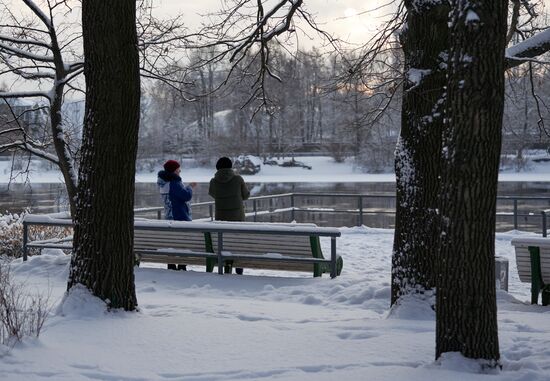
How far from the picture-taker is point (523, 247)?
934cm

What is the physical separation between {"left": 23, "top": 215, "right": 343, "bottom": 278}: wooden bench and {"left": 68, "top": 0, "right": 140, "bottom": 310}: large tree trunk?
300cm

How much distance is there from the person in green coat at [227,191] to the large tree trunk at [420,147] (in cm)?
470

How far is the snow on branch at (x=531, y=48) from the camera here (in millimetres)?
7891

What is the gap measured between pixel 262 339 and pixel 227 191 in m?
6.08

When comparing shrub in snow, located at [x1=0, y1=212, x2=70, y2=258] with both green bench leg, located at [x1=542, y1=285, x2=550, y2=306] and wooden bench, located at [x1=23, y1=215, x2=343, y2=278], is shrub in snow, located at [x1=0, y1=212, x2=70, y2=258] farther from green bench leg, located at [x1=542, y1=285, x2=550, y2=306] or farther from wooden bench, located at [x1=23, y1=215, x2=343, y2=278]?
green bench leg, located at [x1=542, y1=285, x2=550, y2=306]

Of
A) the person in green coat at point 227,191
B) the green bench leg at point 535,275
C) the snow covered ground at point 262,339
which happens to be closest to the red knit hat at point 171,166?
the person in green coat at point 227,191

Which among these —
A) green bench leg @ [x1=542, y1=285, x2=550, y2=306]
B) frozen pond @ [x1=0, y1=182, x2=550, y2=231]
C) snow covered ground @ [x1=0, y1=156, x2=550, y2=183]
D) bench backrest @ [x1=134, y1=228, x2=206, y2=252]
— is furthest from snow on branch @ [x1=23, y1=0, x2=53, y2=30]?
snow covered ground @ [x1=0, y1=156, x2=550, y2=183]

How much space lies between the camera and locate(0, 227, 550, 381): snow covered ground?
17.6ft

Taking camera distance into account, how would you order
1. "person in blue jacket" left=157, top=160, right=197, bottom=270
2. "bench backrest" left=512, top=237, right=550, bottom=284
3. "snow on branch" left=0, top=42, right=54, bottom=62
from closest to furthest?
"bench backrest" left=512, top=237, right=550, bottom=284 → "person in blue jacket" left=157, top=160, right=197, bottom=270 → "snow on branch" left=0, top=42, right=54, bottom=62

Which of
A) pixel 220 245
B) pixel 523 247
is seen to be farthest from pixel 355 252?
pixel 523 247

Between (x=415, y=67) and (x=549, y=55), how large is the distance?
8.96m

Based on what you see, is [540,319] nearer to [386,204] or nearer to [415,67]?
[415,67]

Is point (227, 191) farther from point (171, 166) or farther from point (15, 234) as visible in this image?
point (15, 234)

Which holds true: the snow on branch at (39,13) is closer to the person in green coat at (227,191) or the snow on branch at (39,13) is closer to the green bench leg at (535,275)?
the person in green coat at (227,191)
